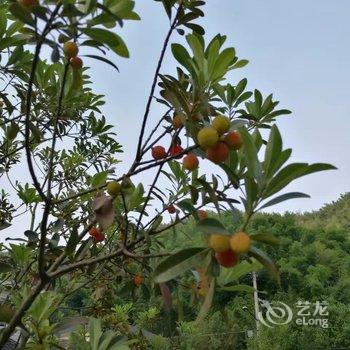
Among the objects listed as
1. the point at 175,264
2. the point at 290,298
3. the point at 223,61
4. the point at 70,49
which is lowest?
the point at 175,264

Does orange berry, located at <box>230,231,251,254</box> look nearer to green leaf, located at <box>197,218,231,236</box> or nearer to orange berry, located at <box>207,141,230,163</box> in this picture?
green leaf, located at <box>197,218,231,236</box>

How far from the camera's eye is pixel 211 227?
28.2 inches

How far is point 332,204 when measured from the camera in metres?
29.9

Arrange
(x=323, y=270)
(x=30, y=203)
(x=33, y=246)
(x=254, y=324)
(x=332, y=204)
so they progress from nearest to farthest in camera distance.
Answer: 1. (x=33, y=246)
2. (x=30, y=203)
3. (x=254, y=324)
4. (x=323, y=270)
5. (x=332, y=204)

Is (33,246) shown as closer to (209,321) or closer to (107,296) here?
(107,296)

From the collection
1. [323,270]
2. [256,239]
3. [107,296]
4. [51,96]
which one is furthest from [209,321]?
[256,239]

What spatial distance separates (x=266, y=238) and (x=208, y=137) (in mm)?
197

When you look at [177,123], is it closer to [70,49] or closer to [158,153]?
[158,153]

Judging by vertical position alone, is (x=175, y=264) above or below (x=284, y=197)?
below

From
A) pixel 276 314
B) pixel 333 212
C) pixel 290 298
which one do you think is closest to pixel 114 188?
pixel 276 314

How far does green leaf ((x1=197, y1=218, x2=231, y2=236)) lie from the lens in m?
0.71

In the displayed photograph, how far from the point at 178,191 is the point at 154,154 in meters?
0.46

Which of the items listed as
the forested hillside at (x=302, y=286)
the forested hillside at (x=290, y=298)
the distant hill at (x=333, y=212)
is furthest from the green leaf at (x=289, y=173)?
the distant hill at (x=333, y=212)
